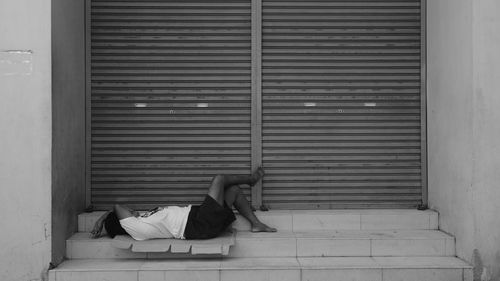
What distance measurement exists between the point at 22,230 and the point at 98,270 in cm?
90

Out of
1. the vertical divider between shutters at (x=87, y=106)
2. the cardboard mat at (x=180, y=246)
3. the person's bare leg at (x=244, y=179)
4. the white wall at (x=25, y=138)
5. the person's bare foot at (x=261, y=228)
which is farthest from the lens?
the vertical divider between shutters at (x=87, y=106)

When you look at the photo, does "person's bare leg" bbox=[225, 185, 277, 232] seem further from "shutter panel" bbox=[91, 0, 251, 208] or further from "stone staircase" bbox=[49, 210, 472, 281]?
"shutter panel" bbox=[91, 0, 251, 208]

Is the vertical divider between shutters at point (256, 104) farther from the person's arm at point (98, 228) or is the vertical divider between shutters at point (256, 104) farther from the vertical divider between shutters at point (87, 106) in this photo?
the vertical divider between shutters at point (87, 106)

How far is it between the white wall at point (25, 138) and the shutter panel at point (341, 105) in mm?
2697

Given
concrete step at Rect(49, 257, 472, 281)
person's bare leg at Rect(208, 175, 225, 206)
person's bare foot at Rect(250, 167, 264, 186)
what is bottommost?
concrete step at Rect(49, 257, 472, 281)

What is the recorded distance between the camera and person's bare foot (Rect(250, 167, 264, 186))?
6770mm

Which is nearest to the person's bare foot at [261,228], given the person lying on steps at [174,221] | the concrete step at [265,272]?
the person lying on steps at [174,221]

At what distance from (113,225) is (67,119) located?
1.34 metres

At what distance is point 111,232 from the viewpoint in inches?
247

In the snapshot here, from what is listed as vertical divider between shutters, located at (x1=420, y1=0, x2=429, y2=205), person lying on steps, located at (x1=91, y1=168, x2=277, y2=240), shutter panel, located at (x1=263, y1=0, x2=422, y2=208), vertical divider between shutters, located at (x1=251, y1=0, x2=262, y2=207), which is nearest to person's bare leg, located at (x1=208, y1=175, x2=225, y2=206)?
person lying on steps, located at (x1=91, y1=168, x2=277, y2=240)

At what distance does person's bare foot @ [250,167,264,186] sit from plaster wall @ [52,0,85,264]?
7.07ft

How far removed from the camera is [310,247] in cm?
624

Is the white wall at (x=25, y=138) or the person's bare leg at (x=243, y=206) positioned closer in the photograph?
the white wall at (x=25, y=138)

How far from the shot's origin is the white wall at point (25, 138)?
5.71 m
